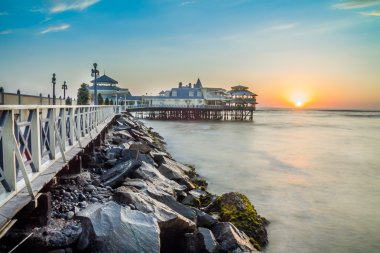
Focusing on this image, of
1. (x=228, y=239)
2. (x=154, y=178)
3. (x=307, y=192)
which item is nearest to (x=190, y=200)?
(x=154, y=178)

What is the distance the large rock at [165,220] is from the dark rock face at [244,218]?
197cm

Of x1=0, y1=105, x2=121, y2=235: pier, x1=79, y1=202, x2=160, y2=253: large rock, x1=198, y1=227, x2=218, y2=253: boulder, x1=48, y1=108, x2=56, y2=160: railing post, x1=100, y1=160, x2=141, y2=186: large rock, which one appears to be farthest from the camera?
x1=100, y1=160, x2=141, y2=186: large rock

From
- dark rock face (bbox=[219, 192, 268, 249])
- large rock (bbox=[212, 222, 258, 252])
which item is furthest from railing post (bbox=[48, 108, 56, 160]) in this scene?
dark rock face (bbox=[219, 192, 268, 249])

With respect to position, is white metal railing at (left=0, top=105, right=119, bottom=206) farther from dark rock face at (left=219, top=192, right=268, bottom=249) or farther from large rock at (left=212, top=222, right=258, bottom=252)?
dark rock face at (left=219, top=192, right=268, bottom=249)

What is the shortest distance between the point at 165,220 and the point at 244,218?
8.73 feet

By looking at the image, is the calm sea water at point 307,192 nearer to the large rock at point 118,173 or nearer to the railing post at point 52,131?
the large rock at point 118,173

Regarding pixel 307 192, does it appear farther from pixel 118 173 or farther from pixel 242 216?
pixel 118 173

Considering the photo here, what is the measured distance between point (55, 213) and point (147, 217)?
1391 mm

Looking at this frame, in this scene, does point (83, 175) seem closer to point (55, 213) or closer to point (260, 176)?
point (55, 213)

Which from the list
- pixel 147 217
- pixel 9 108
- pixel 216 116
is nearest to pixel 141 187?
pixel 147 217

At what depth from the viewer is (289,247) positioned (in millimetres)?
6477

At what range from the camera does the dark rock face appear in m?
6.21

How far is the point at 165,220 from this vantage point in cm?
427

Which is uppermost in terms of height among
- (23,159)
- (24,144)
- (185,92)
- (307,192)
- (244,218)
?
(185,92)
